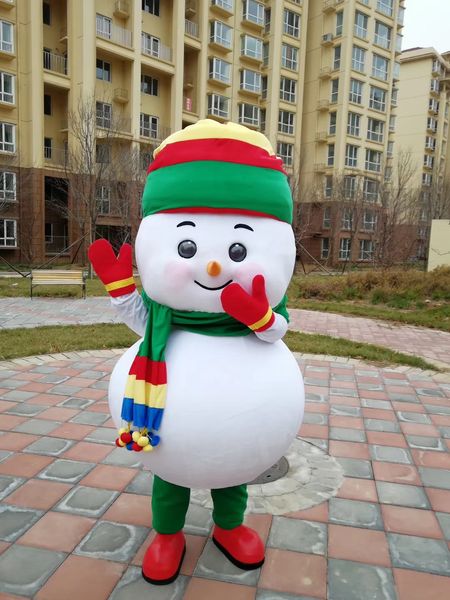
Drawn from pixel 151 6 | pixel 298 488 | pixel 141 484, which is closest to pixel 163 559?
pixel 141 484

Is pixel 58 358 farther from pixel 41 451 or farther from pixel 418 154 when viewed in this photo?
pixel 418 154

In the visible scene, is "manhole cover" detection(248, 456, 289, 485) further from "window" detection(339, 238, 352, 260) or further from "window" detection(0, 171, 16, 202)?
"window" detection(339, 238, 352, 260)

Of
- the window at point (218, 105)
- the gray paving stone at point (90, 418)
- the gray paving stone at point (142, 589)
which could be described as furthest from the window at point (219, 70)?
the gray paving stone at point (142, 589)

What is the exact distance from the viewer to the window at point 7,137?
78.1 ft

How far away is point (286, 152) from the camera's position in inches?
1348

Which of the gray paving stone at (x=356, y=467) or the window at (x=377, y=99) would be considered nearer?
the gray paving stone at (x=356, y=467)

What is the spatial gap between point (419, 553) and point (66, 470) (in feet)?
7.98

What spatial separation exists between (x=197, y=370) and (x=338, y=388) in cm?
397

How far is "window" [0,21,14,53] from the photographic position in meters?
23.0

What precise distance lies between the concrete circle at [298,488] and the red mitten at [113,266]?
5.50ft

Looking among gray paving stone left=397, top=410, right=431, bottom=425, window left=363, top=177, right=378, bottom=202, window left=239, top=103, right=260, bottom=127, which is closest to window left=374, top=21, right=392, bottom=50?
window left=363, top=177, right=378, bottom=202

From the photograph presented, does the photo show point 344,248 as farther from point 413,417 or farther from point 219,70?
point 413,417

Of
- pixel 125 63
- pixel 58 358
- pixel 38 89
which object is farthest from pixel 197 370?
pixel 125 63

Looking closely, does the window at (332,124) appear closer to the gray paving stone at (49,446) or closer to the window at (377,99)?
the window at (377,99)
